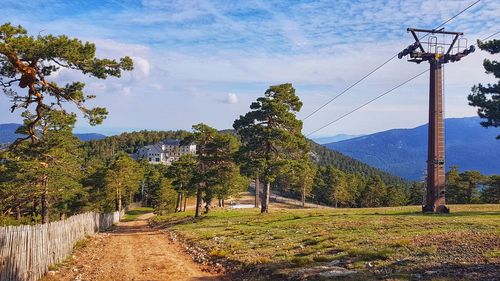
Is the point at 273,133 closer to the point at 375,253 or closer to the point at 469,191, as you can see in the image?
the point at 375,253

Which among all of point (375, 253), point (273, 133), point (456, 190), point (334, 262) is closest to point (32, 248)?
point (334, 262)

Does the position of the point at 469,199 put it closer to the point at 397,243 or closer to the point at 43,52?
the point at 397,243

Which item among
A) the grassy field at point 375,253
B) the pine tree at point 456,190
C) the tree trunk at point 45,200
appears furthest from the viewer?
the pine tree at point 456,190

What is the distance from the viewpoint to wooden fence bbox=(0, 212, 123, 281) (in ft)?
46.0

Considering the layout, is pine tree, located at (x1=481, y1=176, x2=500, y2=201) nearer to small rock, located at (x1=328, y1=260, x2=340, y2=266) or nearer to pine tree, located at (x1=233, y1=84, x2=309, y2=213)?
pine tree, located at (x1=233, y1=84, x2=309, y2=213)

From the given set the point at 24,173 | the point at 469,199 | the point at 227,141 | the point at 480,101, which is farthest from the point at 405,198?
the point at 24,173

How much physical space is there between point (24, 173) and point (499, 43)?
141ft

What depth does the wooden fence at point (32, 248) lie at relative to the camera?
1402 centimetres

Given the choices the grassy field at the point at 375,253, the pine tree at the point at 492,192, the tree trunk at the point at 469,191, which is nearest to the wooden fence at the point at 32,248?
the grassy field at the point at 375,253

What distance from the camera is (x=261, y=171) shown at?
44.5 m

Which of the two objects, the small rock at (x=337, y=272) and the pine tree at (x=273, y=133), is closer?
the small rock at (x=337, y=272)

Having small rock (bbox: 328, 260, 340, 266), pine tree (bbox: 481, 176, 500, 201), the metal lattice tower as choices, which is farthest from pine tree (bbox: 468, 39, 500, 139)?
pine tree (bbox: 481, 176, 500, 201)

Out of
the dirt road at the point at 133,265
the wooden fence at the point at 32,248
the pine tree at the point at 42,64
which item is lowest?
the dirt road at the point at 133,265

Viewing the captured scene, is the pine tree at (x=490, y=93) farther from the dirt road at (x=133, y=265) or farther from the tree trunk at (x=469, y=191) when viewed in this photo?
the tree trunk at (x=469, y=191)
